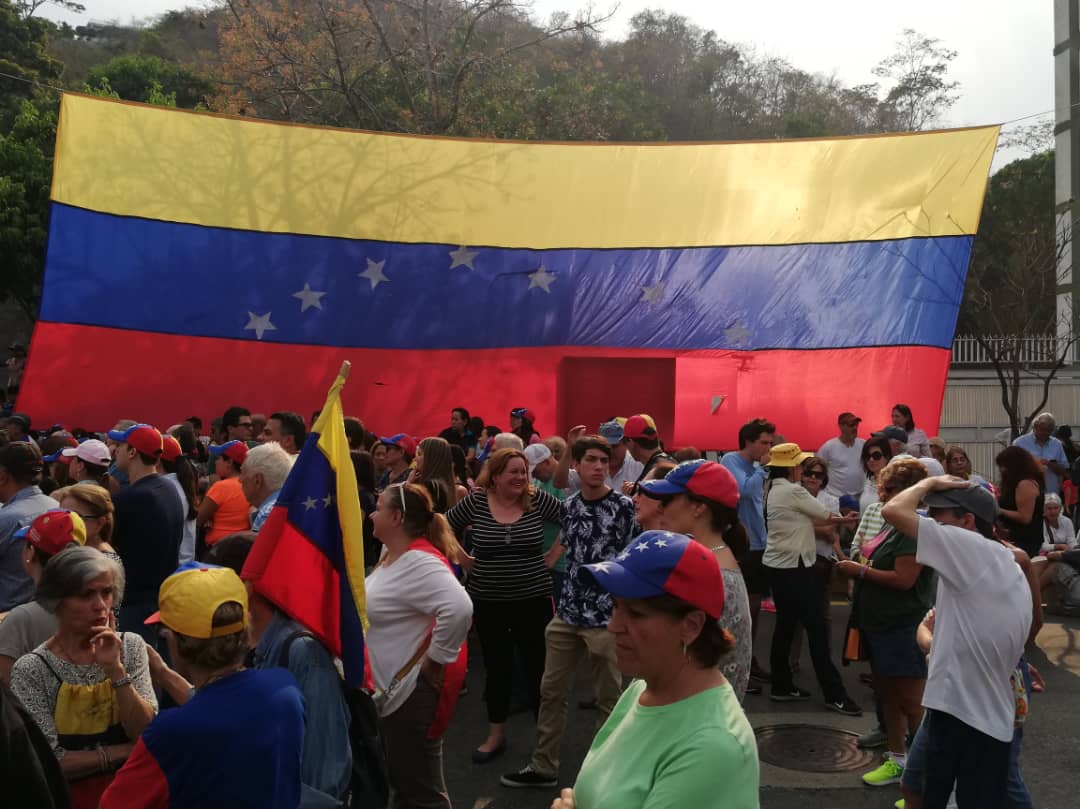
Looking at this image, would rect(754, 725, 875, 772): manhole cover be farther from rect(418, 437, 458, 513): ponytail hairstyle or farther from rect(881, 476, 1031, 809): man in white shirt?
rect(418, 437, 458, 513): ponytail hairstyle

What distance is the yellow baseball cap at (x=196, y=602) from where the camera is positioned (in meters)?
2.81

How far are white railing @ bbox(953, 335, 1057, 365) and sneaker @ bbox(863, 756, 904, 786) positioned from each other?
14.8 meters

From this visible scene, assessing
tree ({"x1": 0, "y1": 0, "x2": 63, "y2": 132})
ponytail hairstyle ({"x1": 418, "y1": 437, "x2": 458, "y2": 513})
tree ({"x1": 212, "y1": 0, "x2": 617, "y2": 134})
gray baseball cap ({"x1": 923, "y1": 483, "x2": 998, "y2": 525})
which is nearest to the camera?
gray baseball cap ({"x1": 923, "y1": 483, "x2": 998, "y2": 525})

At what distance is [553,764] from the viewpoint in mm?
5703

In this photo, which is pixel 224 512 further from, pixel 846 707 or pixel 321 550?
pixel 846 707

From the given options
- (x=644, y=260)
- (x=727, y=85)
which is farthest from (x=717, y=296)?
(x=727, y=85)

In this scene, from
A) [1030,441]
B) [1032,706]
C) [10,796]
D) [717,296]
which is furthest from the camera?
[717,296]

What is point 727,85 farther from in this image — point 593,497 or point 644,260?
point 593,497

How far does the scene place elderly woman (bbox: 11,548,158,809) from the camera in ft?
10.6

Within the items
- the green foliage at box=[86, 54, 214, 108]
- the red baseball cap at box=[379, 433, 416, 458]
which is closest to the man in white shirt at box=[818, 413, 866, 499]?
the red baseball cap at box=[379, 433, 416, 458]

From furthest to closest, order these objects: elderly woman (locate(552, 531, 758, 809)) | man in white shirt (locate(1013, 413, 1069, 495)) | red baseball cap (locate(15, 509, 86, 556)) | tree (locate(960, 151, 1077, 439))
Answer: tree (locate(960, 151, 1077, 439))
man in white shirt (locate(1013, 413, 1069, 495))
red baseball cap (locate(15, 509, 86, 556))
elderly woman (locate(552, 531, 758, 809))

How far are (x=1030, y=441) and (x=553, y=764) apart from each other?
28.6 feet

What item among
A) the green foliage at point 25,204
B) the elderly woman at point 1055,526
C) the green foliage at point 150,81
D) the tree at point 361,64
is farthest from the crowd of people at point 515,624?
the green foliage at point 150,81

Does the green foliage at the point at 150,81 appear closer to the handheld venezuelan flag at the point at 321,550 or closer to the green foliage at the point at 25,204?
the green foliage at the point at 25,204
